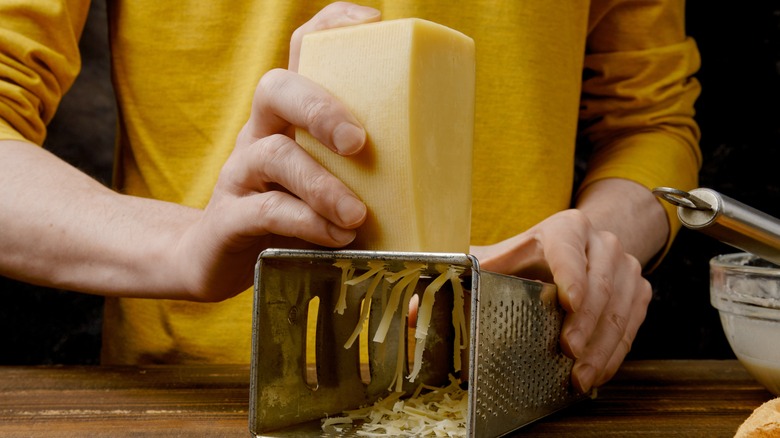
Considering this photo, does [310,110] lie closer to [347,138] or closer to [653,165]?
[347,138]

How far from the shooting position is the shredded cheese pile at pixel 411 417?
917 millimetres

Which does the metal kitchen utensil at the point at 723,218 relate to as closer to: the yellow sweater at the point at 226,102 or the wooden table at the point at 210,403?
the wooden table at the point at 210,403

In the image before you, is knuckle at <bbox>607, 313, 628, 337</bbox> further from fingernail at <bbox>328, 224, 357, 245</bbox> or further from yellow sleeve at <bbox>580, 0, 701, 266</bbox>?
yellow sleeve at <bbox>580, 0, 701, 266</bbox>

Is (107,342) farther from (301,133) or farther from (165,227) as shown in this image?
(301,133)

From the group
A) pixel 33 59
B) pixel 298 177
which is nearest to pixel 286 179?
pixel 298 177

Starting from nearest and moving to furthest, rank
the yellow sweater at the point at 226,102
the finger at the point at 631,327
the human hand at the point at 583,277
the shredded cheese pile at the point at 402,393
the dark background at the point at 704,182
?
the shredded cheese pile at the point at 402,393, the human hand at the point at 583,277, the finger at the point at 631,327, the yellow sweater at the point at 226,102, the dark background at the point at 704,182

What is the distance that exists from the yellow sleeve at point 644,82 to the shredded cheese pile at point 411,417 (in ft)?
2.76

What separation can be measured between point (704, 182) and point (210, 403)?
5.99ft

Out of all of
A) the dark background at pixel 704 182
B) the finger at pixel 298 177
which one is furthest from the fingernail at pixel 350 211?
the dark background at pixel 704 182

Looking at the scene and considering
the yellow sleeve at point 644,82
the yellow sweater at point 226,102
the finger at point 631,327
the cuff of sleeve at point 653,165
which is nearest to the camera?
the finger at point 631,327

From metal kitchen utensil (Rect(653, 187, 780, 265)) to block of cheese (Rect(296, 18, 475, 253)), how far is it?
277 millimetres

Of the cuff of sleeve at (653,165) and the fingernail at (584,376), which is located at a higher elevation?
the cuff of sleeve at (653,165)

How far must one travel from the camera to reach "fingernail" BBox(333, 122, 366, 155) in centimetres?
81

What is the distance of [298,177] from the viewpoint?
0.85 m
